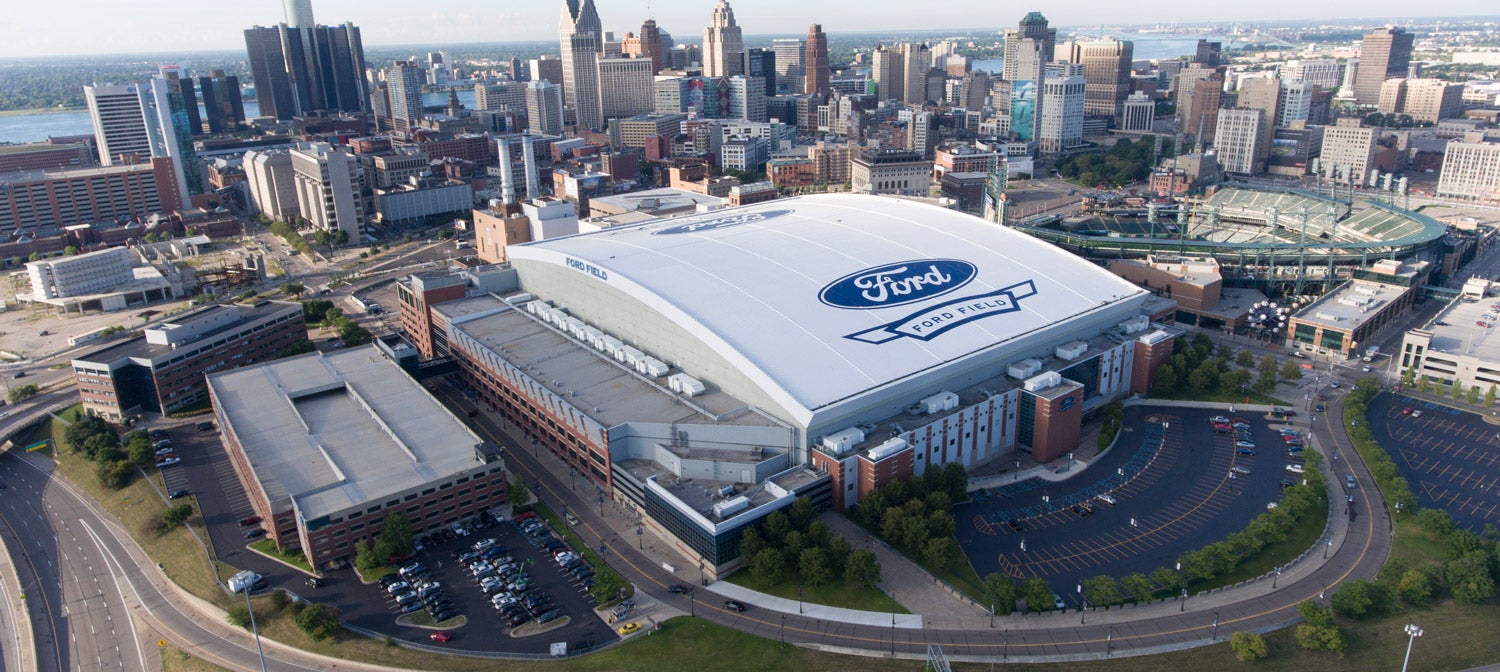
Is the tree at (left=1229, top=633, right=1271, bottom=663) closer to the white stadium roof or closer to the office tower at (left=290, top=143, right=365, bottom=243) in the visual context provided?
the white stadium roof

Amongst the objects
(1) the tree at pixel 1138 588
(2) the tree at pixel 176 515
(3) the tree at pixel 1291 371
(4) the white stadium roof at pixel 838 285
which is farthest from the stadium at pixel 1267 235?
(2) the tree at pixel 176 515

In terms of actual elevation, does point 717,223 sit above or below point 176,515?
above

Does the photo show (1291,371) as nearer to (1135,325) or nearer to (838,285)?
(1135,325)

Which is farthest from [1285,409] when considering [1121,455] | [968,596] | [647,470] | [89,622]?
[89,622]

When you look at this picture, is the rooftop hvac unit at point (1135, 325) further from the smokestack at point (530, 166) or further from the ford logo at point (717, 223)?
the smokestack at point (530, 166)

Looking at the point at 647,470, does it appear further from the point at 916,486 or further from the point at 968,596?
the point at 968,596

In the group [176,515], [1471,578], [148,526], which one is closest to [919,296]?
[1471,578]
